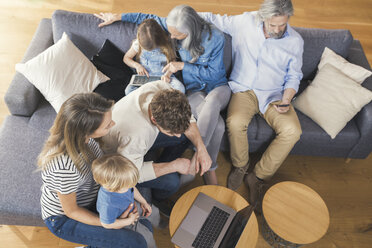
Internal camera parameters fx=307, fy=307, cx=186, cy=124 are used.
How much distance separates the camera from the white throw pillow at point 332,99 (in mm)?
2285

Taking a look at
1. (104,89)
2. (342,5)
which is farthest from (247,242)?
(342,5)

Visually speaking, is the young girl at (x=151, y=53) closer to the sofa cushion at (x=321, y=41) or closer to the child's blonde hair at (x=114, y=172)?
the child's blonde hair at (x=114, y=172)

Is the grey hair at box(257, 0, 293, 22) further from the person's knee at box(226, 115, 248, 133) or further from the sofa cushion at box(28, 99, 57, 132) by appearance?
the sofa cushion at box(28, 99, 57, 132)

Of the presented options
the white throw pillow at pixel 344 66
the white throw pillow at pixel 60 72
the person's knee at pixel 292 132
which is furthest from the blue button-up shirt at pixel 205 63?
the white throw pillow at pixel 344 66

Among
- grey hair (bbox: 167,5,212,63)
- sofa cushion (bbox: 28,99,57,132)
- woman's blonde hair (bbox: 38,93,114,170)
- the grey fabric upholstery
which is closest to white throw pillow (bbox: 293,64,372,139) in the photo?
grey hair (bbox: 167,5,212,63)

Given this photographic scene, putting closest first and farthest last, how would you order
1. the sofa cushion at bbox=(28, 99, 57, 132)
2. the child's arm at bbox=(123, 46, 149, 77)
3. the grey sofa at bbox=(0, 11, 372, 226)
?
1. the grey sofa at bbox=(0, 11, 372, 226)
2. the sofa cushion at bbox=(28, 99, 57, 132)
3. the child's arm at bbox=(123, 46, 149, 77)

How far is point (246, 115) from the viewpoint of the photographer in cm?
233

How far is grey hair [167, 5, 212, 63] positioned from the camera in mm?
2062

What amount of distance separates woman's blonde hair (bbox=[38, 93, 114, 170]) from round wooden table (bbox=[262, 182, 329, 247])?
1178 mm

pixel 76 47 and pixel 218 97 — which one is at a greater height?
pixel 76 47

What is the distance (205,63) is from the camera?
7.74ft

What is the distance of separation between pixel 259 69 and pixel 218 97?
1.35 feet

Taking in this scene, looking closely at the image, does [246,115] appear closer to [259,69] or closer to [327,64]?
[259,69]

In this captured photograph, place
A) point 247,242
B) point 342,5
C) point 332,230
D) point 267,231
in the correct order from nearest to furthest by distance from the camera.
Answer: point 247,242 < point 267,231 < point 332,230 < point 342,5
